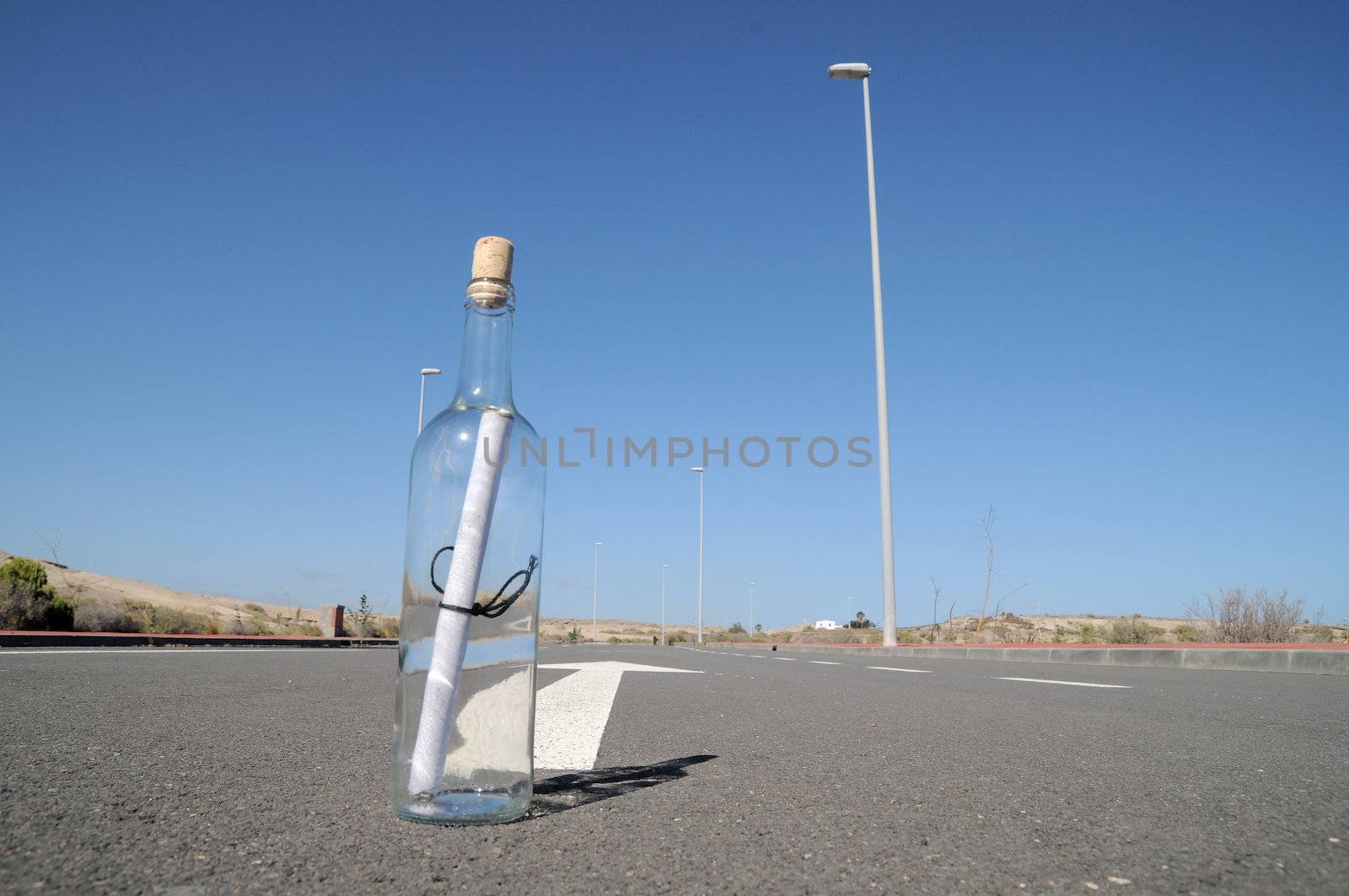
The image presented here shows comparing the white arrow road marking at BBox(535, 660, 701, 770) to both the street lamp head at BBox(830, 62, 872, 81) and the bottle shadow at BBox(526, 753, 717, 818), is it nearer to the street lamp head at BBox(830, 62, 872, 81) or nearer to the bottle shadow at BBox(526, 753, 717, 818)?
the bottle shadow at BBox(526, 753, 717, 818)

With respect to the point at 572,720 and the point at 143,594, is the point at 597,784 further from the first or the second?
the point at 143,594

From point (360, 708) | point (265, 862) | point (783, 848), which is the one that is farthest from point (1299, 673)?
point (265, 862)

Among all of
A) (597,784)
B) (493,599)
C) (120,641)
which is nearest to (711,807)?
(597,784)

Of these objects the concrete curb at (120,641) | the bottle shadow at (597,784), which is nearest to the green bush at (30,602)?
the concrete curb at (120,641)

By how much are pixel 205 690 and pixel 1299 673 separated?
10.2 m

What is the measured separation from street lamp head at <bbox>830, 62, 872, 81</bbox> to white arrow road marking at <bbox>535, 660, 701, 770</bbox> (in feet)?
59.7

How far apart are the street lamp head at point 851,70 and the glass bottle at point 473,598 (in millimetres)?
21466

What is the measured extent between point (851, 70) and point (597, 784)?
854 inches

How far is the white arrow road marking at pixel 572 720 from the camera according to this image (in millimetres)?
2617

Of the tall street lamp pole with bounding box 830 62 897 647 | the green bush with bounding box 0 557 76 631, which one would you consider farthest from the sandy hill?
the tall street lamp pole with bounding box 830 62 897 647

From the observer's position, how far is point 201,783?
2.00m

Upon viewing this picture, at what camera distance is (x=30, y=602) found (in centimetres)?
1741

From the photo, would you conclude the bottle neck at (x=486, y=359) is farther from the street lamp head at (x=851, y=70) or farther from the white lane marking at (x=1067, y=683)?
the street lamp head at (x=851, y=70)

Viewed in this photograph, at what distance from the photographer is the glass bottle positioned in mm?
1654
